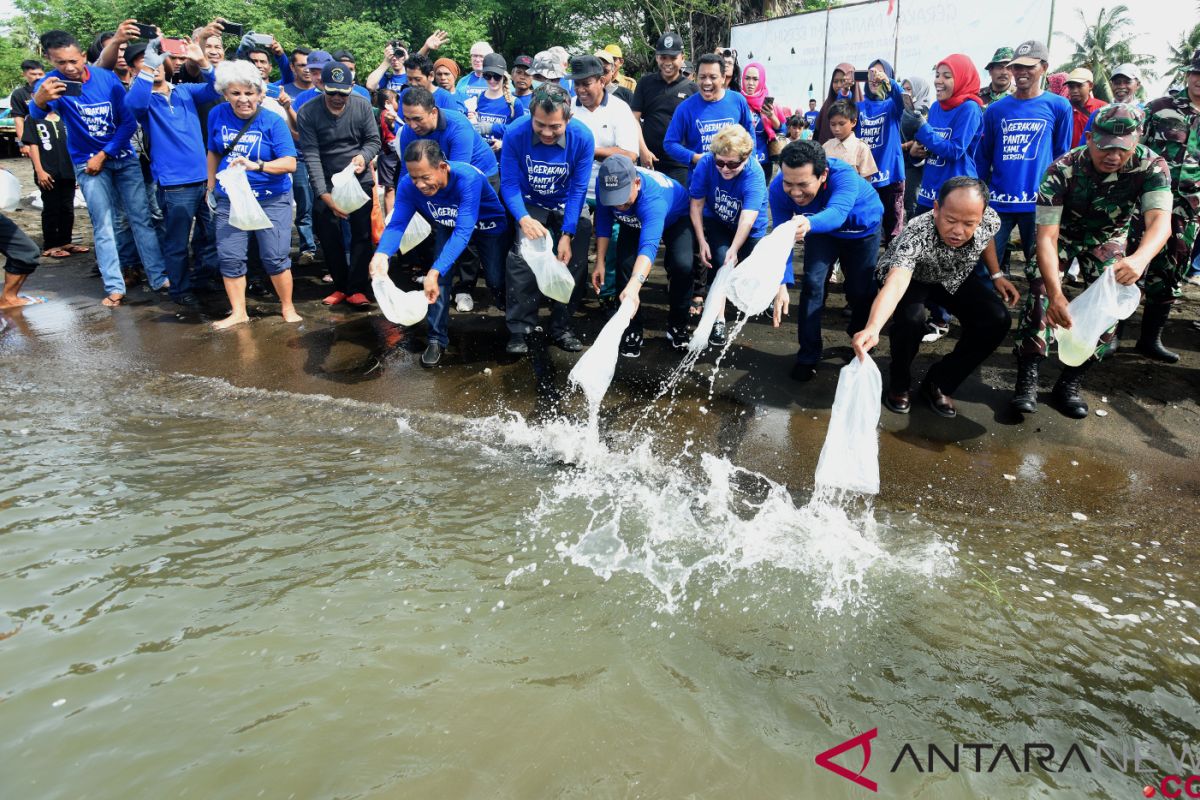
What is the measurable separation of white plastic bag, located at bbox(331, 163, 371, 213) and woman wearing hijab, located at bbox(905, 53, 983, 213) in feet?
14.7

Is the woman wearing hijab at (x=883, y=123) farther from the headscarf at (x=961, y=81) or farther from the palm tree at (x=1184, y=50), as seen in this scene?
the palm tree at (x=1184, y=50)

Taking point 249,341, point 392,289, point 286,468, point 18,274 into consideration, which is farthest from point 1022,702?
point 18,274

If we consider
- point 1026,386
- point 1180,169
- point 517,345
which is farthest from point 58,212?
point 1180,169

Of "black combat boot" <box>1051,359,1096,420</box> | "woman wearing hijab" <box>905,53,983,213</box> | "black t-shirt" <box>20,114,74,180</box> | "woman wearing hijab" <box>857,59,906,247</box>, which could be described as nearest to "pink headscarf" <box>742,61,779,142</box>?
"woman wearing hijab" <box>857,59,906,247</box>

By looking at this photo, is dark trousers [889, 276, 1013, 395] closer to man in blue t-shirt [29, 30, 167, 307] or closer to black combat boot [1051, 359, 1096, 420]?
black combat boot [1051, 359, 1096, 420]

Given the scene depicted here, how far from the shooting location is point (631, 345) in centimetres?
568

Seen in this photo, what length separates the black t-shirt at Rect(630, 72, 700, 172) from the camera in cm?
674

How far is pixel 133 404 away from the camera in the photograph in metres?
4.93

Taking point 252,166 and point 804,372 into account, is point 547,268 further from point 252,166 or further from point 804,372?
point 252,166

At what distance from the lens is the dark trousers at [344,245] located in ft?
21.7

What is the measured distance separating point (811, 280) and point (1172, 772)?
331 centimetres

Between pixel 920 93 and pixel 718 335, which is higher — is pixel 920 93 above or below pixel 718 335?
above

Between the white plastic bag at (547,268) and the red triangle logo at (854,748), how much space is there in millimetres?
3633

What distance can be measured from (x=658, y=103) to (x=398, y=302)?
3.21 metres
